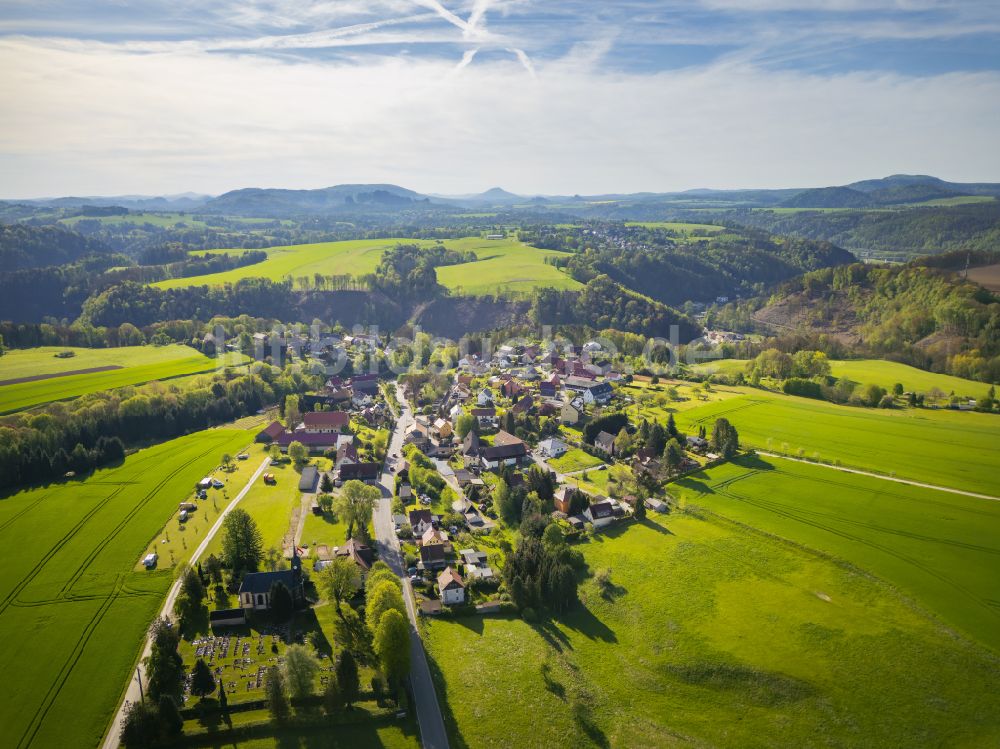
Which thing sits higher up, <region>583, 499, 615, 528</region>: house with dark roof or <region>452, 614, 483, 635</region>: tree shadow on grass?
<region>583, 499, 615, 528</region>: house with dark roof

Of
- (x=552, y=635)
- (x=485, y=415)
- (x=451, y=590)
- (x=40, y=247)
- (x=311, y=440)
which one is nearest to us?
(x=552, y=635)

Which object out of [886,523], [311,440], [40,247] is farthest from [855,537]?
[40,247]

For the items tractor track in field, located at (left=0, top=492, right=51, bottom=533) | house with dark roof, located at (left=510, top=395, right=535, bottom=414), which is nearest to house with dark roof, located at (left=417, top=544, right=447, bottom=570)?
house with dark roof, located at (left=510, top=395, right=535, bottom=414)

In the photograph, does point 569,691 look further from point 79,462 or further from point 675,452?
point 79,462

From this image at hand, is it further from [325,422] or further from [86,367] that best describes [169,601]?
[86,367]

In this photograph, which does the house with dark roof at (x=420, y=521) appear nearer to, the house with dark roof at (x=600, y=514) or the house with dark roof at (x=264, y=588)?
the house with dark roof at (x=264, y=588)

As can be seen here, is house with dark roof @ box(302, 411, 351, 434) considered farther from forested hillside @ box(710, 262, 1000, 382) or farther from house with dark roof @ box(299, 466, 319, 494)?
forested hillside @ box(710, 262, 1000, 382)
